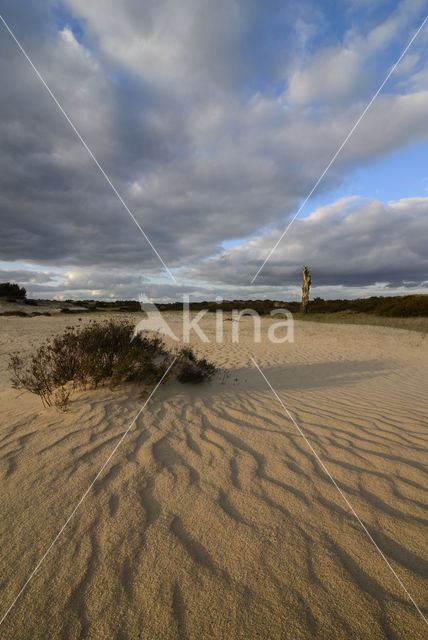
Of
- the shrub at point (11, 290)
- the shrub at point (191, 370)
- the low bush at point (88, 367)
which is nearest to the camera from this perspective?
the low bush at point (88, 367)

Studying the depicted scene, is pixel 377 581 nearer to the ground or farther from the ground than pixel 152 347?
nearer to the ground

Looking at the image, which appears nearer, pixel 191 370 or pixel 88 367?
pixel 88 367

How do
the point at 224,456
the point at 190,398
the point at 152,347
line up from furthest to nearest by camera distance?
the point at 152,347
the point at 190,398
the point at 224,456

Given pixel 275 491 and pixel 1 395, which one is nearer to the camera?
pixel 275 491

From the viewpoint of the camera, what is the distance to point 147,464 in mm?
3006

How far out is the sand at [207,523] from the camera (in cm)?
164

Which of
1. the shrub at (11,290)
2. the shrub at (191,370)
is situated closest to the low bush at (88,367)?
the shrub at (191,370)

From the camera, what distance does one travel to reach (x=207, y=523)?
7.43 ft

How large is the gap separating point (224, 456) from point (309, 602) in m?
1.61

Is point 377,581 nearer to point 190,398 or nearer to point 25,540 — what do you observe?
point 25,540

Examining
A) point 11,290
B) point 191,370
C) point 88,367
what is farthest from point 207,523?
point 11,290

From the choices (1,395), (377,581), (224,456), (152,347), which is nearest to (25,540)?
(224,456)

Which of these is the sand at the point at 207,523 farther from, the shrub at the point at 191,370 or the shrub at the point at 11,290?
the shrub at the point at 11,290

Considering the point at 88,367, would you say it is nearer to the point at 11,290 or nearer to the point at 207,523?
the point at 207,523
